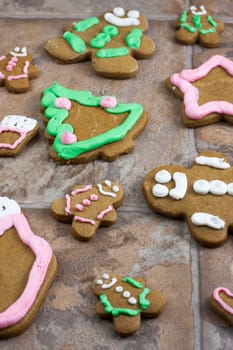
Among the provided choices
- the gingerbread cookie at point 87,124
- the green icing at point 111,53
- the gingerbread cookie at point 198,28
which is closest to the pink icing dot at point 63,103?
the gingerbread cookie at point 87,124

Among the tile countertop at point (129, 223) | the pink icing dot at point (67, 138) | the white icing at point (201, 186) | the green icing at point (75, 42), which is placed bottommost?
the tile countertop at point (129, 223)

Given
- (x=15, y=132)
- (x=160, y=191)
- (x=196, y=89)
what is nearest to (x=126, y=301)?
(x=160, y=191)

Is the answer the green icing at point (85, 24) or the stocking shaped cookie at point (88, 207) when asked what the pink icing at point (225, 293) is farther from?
the green icing at point (85, 24)

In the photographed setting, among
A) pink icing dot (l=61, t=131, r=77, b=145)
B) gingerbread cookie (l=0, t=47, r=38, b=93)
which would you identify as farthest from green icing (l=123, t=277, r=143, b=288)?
gingerbread cookie (l=0, t=47, r=38, b=93)

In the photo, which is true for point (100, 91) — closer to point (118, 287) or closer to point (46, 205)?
point (46, 205)

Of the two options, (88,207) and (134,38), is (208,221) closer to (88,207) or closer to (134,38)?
(88,207)
